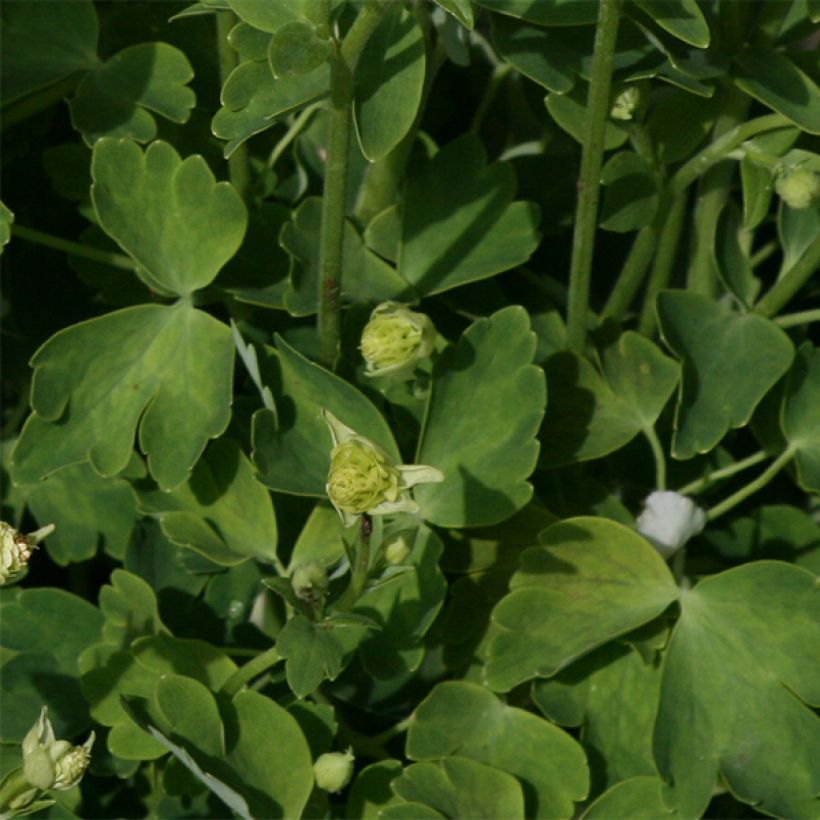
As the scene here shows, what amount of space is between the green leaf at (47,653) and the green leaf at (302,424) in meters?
0.24

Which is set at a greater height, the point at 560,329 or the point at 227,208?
the point at 227,208

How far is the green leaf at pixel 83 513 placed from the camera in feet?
4.33

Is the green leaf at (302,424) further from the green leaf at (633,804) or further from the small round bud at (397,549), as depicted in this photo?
the green leaf at (633,804)

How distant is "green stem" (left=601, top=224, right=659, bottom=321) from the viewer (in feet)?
4.29

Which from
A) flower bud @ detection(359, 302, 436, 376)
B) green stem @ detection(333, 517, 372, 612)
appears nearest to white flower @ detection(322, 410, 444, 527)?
green stem @ detection(333, 517, 372, 612)

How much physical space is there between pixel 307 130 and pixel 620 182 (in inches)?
13.1

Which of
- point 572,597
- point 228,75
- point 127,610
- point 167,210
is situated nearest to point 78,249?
point 167,210

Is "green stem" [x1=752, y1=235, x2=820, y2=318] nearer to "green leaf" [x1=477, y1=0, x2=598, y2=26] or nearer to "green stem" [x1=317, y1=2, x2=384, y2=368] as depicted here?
"green leaf" [x1=477, y1=0, x2=598, y2=26]

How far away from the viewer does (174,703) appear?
3.53 feet

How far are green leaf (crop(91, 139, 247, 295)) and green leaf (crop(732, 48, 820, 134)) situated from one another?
478 millimetres

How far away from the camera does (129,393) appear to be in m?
1.20

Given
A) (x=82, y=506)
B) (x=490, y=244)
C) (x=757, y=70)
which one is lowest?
(x=82, y=506)

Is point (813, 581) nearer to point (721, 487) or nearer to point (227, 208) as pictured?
point (721, 487)

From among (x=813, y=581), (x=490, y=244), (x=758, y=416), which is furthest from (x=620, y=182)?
(x=813, y=581)
